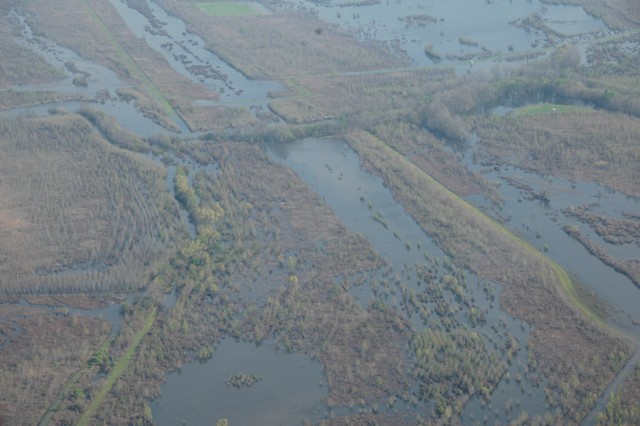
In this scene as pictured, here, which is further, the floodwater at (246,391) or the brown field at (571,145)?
the brown field at (571,145)

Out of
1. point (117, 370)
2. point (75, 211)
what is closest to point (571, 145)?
point (75, 211)

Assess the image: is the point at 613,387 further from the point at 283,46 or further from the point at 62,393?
the point at 283,46

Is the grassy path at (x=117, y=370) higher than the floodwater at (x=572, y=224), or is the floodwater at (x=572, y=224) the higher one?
the floodwater at (x=572, y=224)

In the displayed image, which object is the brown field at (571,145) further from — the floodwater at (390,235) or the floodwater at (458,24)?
the floodwater at (458,24)

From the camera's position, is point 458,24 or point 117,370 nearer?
point 117,370

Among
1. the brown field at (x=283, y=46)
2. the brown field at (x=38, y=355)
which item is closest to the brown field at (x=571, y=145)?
the brown field at (x=283, y=46)

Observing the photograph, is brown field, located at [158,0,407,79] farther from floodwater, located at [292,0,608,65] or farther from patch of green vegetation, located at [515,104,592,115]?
patch of green vegetation, located at [515,104,592,115]

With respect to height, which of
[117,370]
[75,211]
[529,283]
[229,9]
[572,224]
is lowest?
[229,9]
